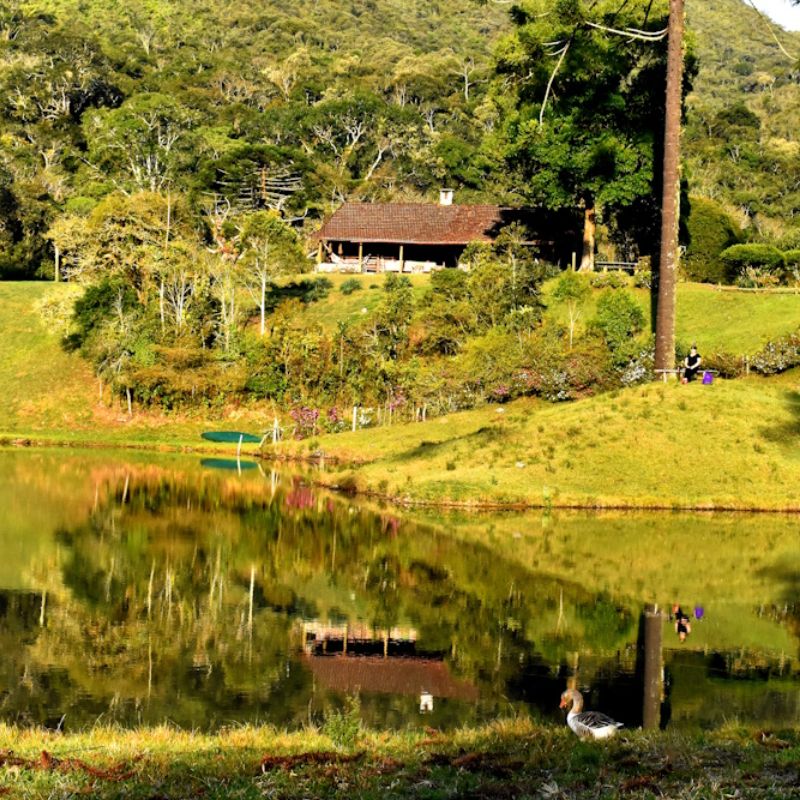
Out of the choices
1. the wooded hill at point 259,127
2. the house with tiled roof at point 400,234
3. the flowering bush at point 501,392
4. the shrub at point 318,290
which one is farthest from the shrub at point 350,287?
the flowering bush at point 501,392

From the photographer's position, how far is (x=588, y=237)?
64188 mm

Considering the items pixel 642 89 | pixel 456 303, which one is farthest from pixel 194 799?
pixel 642 89

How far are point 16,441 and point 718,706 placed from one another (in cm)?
4344

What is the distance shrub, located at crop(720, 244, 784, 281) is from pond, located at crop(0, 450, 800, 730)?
32680 millimetres

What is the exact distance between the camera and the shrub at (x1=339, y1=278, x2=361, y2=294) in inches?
2758

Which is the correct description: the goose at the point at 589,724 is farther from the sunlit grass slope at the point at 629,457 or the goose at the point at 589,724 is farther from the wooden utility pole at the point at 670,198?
the wooden utility pole at the point at 670,198

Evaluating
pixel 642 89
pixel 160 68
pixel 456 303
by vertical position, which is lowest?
pixel 456 303

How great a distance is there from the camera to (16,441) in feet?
179

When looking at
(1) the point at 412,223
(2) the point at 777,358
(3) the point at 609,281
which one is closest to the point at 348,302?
(1) the point at 412,223

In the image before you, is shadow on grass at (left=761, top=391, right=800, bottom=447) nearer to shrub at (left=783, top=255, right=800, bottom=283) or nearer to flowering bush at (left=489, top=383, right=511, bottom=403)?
flowering bush at (left=489, top=383, right=511, bottom=403)

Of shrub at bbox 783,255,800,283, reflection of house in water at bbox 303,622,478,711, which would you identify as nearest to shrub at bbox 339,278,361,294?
shrub at bbox 783,255,800,283

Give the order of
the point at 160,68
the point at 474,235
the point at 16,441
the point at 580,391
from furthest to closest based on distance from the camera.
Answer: the point at 160,68 < the point at 474,235 < the point at 16,441 < the point at 580,391

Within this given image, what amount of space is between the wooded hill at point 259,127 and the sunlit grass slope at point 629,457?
28075mm

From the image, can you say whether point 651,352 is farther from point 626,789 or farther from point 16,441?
point 626,789
